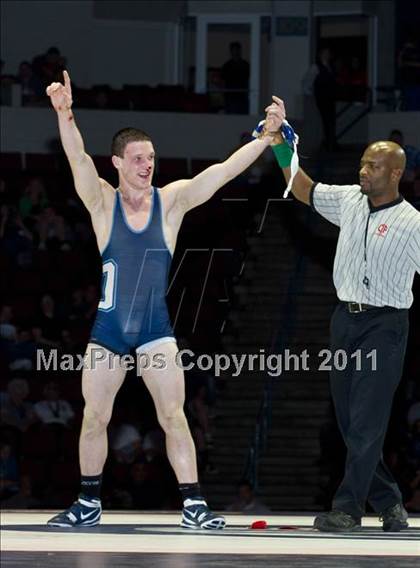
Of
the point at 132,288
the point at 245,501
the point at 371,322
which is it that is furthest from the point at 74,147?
the point at 245,501

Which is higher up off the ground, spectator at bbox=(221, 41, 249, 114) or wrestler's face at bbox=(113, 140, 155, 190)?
spectator at bbox=(221, 41, 249, 114)

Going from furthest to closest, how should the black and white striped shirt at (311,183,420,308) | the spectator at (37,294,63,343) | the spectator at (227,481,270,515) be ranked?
the spectator at (37,294,63,343), the spectator at (227,481,270,515), the black and white striped shirt at (311,183,420,308)

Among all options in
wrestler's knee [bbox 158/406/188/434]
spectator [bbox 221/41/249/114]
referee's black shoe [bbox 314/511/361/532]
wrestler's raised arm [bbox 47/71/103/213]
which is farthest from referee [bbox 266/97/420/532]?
spectator [bbox 221/41/249/114]

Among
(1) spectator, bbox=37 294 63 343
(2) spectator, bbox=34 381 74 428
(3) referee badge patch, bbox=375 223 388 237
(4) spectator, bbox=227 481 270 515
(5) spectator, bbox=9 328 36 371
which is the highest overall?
(3) referee badge patch, bbox=375 223 388 237

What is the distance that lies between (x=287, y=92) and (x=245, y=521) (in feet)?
44.2

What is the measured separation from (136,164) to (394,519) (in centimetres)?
180

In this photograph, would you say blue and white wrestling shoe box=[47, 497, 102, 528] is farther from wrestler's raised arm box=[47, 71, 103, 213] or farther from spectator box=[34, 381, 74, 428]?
spectator box=[34, 381, 74, 428]

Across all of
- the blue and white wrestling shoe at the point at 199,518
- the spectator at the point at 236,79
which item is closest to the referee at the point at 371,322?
the blue and white wrestling shoe at the point at 199,518

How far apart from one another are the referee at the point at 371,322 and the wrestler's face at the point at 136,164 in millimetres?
550

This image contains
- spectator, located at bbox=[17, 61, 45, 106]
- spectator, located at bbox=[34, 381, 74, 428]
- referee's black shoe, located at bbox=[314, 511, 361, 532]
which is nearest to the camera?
referee's black shoe, located at bbox=[314, 511, 361, 532]

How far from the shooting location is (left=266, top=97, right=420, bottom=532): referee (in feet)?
→ 21.7

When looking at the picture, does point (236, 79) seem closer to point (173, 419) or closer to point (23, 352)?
point (23, 352)

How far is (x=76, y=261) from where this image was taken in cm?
1555

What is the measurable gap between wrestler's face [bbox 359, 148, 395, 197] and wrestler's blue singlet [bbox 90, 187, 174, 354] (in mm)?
869
